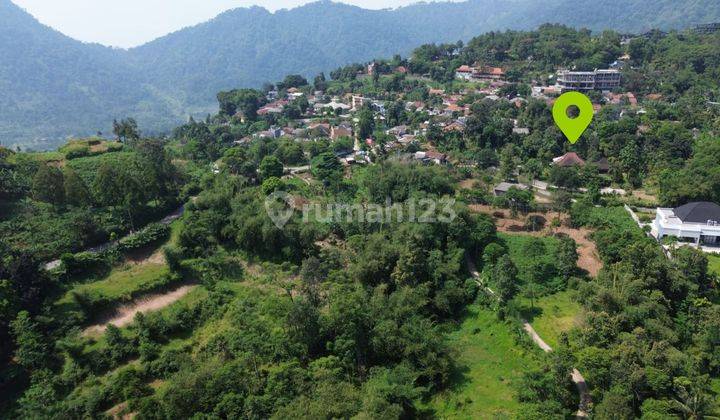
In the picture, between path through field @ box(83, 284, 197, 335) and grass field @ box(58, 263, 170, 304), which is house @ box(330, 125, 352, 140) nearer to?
grass field @ box(58, 263, 170, 304)

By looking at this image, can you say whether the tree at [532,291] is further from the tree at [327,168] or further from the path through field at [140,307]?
the path through field at [140,307]

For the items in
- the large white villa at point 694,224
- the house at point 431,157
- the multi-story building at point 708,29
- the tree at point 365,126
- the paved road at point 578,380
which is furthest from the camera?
the multi-story building at point 708,29

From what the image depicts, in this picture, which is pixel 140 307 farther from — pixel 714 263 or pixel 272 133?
pixel 272 133

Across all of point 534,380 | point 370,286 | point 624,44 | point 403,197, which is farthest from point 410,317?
point 624,44

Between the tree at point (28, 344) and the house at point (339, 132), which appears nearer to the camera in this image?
the tree at point (28, 344)

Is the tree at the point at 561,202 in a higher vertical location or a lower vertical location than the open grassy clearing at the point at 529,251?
higher

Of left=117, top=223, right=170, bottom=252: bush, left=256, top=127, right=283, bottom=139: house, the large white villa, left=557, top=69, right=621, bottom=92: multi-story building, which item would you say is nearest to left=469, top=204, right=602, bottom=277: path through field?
the large white villa

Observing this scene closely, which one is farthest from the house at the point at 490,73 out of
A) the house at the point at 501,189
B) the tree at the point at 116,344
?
the tree at the point at 116,344

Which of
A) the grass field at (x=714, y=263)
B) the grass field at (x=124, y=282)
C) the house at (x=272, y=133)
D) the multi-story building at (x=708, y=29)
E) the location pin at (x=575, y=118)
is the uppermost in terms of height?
the multi-story building at (x=708, y=29)
